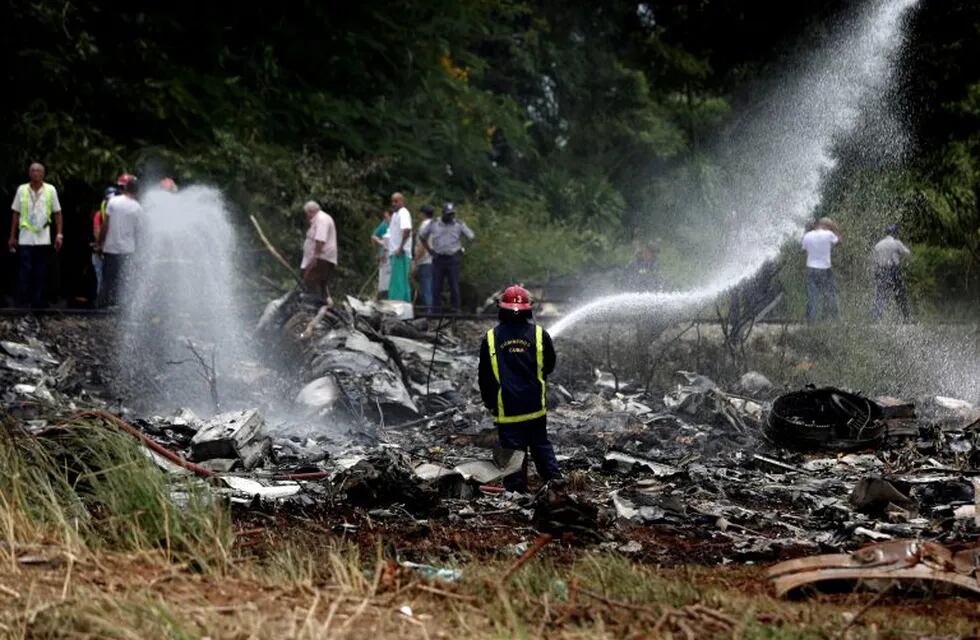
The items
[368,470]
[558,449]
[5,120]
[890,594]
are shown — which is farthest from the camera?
[5,120]

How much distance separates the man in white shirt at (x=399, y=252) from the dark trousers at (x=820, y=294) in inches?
227

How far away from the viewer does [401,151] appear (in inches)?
1062

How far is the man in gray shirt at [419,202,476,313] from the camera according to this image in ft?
70.8

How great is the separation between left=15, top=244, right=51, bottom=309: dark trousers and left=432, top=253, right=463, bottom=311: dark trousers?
19.5 feet

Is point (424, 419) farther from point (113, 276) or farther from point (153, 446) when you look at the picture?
point (153, 446)

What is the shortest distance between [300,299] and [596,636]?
43.1ft

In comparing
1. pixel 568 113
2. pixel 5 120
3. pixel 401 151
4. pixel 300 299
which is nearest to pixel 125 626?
pixel 300 299

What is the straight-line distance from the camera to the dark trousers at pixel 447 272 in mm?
21734

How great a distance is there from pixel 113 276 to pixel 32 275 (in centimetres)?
102

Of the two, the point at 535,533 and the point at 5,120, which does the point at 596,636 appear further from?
the point at 5,120

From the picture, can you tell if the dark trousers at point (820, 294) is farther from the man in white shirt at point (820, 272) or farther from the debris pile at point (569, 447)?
the debris pile at point (569, 447)

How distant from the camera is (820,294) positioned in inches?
829

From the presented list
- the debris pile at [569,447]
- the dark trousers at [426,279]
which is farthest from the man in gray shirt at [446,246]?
the debris pile at [569,447]

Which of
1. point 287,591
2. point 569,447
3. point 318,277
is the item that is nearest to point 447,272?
point 318,277
